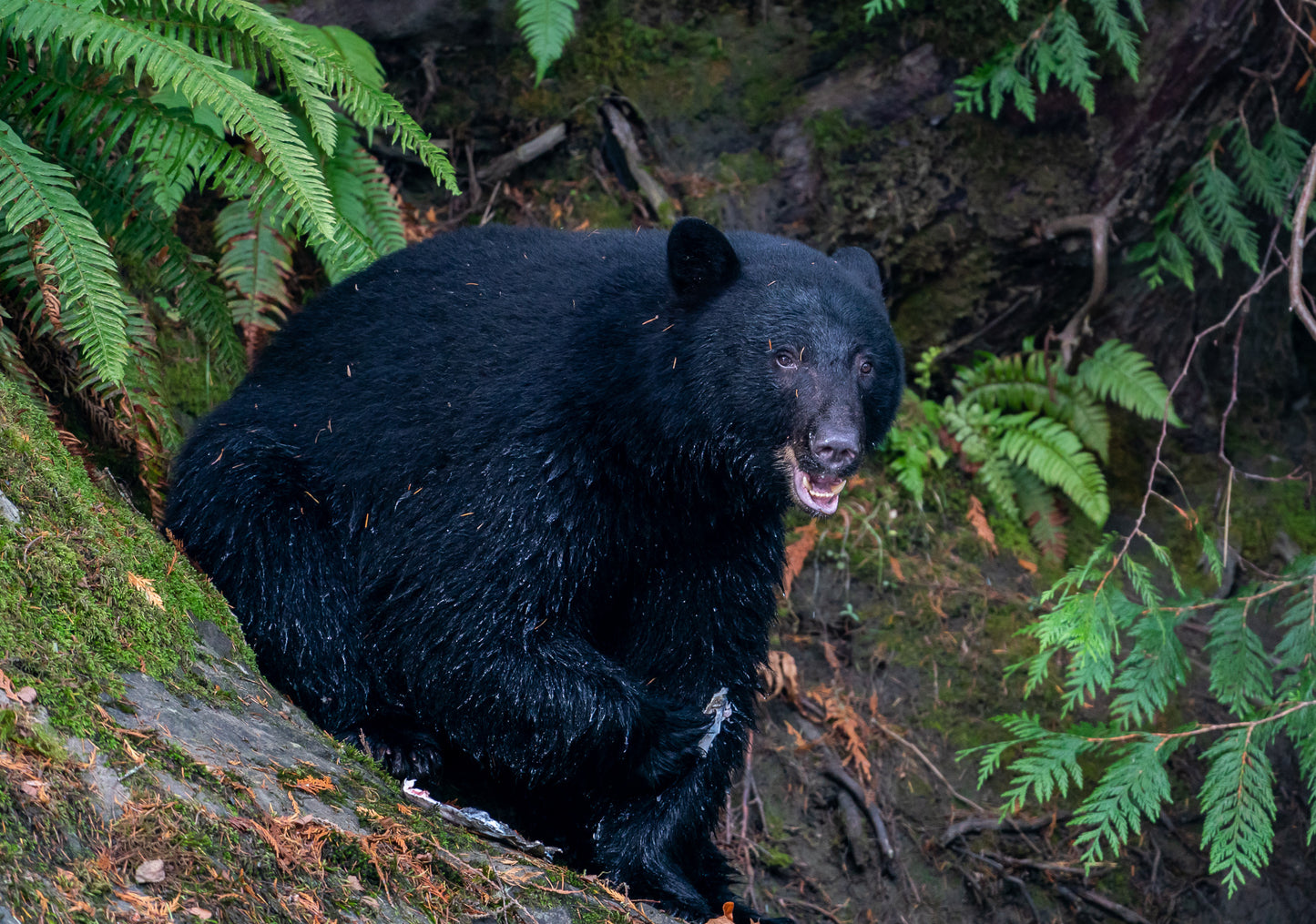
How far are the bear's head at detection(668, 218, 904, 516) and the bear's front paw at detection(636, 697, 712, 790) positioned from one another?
107 cm

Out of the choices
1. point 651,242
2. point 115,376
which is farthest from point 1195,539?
point 115,376

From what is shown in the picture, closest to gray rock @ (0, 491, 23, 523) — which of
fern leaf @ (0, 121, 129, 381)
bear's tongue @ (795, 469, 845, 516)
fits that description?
fern leaf @ (0, 121, 129, 381)

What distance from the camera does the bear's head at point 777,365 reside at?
468 centimetres

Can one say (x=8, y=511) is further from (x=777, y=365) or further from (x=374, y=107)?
(x=777, y=365)

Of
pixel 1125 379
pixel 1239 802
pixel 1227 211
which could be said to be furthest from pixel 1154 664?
pixel 1227 211

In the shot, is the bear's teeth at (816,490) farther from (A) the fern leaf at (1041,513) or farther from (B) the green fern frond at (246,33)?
(A) the fern leaf at (1041,513)

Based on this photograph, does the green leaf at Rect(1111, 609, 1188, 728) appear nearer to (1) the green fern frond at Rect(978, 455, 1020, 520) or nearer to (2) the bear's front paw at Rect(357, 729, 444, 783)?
(1) the green fern frond at Rect(978, 455, 1020, 520)

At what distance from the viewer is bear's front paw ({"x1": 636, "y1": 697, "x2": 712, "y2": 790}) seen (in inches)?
193

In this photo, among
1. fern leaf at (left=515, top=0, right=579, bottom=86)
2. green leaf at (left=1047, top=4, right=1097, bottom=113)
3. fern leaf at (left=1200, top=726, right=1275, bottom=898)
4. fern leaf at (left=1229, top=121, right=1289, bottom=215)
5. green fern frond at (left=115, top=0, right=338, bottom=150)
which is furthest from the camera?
fern leaf at (left=1229, top=121, right=1289, bottom=215)

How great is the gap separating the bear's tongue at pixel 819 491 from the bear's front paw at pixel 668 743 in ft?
3.67

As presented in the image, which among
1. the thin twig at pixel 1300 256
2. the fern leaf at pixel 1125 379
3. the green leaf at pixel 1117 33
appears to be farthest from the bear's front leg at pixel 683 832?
the green leaf at pixel 1117 33

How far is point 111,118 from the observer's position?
505 centimetres

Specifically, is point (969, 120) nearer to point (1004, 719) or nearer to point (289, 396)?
point (1004, 719)

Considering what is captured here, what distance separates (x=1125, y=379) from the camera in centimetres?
856
